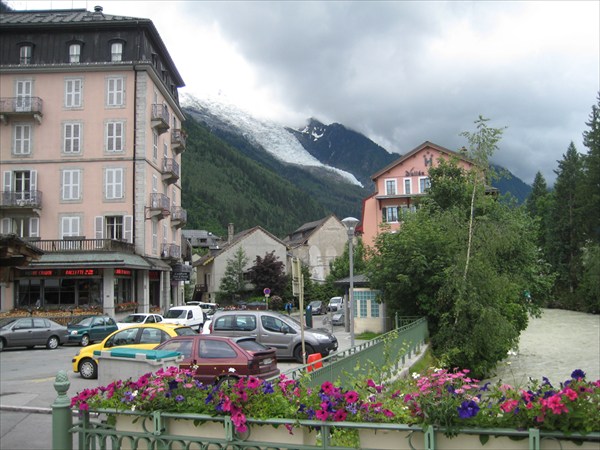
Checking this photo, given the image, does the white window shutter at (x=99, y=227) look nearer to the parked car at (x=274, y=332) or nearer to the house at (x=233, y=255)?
the parked car at (x=274, y=332)

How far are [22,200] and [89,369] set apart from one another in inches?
1122

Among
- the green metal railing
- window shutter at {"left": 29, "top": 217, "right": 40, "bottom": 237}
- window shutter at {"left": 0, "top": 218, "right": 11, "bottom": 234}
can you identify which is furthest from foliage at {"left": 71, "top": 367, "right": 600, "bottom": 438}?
window shutter at {"left": 0, "top": 218, "right": 11, "bottom": 234}

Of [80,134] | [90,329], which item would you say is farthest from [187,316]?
[80,134]

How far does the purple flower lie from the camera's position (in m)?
3.97

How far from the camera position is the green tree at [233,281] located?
67.8 meters

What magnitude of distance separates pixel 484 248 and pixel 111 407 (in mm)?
23132

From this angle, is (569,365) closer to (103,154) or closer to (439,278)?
(439,278)

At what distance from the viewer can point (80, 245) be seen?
39.4m

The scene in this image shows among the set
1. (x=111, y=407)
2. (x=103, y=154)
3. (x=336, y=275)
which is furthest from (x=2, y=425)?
(x=336, y=275)

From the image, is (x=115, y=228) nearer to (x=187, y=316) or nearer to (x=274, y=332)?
(x=187, y=316)

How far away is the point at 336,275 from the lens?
69.6 m

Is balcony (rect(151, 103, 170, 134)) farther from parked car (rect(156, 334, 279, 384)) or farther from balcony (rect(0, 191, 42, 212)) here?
parked car (rect(156, 334, 279, 384))

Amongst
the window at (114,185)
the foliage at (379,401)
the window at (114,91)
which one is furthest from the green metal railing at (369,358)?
the window at (114,91)

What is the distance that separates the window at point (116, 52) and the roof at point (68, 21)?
4.13ft
